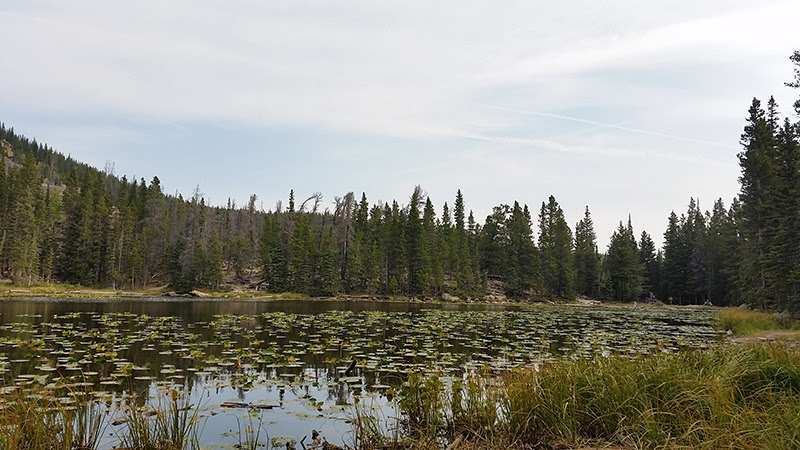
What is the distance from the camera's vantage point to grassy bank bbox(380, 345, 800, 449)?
17.2ft

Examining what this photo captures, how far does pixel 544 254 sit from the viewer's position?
257 ft

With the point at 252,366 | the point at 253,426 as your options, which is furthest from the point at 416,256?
the point at 253,426

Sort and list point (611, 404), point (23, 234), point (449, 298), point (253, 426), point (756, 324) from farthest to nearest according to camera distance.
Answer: point (449, 298) → point (23, 234) → point (756, 324) → point (253, 426) → point (611, 404)

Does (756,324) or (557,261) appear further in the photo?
(557,261)

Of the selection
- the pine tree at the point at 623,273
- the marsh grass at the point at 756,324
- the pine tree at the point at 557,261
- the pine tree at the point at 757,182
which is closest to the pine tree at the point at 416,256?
the pine tree at the point at 557,261

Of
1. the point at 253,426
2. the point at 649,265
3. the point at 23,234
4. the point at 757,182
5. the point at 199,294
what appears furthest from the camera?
the point at 649,265

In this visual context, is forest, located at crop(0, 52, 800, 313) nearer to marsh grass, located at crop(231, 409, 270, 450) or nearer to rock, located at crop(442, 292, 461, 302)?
rock, located at crop(442, 292, 461, 302)

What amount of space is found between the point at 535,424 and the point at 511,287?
71316 millimetres

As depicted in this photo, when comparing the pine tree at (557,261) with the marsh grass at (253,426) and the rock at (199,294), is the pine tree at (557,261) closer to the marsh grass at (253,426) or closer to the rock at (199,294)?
the rock at (199,294)

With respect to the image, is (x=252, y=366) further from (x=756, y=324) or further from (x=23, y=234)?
(x=23, y=234)

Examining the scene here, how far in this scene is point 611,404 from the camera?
19.6 ft

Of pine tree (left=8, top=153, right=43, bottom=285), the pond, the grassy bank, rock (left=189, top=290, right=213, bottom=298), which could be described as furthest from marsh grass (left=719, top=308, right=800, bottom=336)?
pine tree (left=8, top=153, right=43, bottom=285)

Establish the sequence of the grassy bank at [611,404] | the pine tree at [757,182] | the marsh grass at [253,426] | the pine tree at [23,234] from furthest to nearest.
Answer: the pine tree at [23,234] < the pine tree at [757,182] < the marsh grass at [253,426] < the grassy bank at [611,404]

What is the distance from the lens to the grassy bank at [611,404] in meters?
5.25
